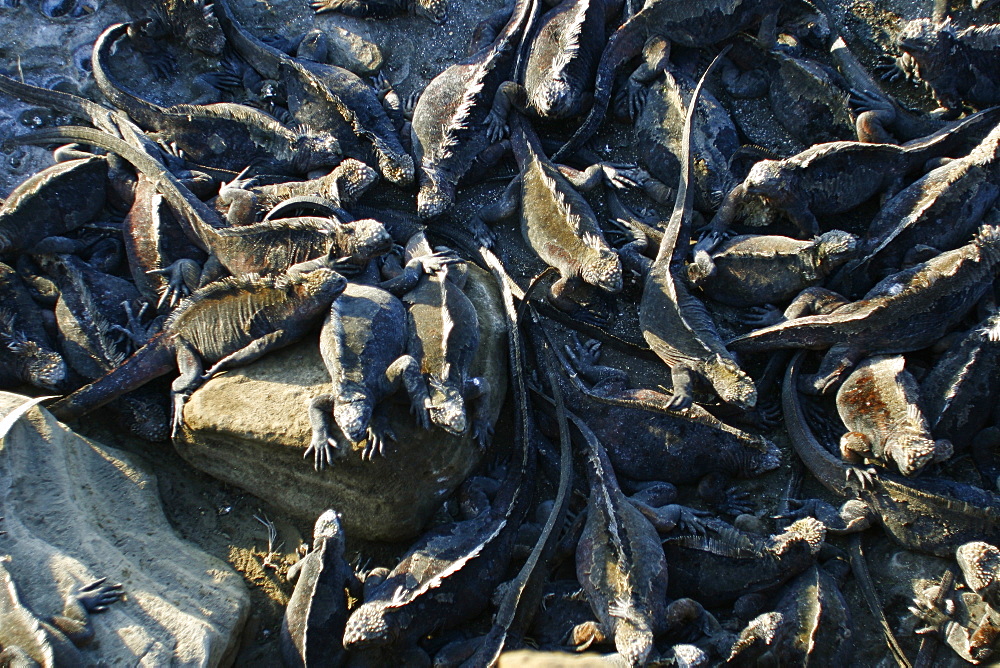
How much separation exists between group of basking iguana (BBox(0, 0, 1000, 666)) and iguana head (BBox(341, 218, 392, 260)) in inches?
1.2

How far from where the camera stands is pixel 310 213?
20.7ft

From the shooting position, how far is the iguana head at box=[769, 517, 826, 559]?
497 centimetres

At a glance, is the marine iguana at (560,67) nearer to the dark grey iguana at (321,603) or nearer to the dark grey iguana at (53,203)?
the dark grey iguana at (53,203)

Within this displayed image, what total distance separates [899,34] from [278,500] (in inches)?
295

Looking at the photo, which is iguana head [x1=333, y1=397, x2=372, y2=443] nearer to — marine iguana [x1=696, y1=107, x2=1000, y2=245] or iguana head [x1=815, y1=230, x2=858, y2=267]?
marine iguana [x1=696, y1=107, x2=1000, y2=245]

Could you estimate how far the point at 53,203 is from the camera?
6.08m

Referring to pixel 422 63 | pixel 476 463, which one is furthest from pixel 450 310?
pixel 422 63

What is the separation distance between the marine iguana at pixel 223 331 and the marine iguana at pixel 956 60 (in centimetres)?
582

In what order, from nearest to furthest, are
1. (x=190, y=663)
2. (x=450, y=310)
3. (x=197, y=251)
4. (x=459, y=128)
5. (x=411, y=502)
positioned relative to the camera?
(x=190, y=663), (x=411, y=502), (x=450, y=310), (x=197, y=251), (x=459, y=128)

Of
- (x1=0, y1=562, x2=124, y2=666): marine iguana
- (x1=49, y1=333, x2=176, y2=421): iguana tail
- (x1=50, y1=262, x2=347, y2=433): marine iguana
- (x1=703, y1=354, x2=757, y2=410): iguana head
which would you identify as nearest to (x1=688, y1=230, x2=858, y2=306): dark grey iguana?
(x1=703, y1=354, x2=757, y2=410): iguana head

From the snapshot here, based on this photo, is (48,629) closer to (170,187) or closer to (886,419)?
(170,187)

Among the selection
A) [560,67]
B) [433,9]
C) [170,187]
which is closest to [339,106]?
[170,187]

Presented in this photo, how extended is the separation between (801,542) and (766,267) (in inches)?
88.9

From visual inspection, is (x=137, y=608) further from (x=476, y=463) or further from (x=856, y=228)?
(x=856, y=228)
